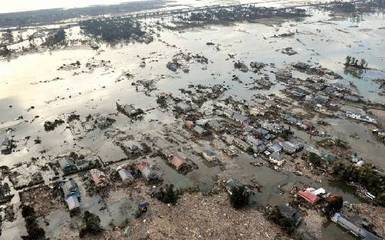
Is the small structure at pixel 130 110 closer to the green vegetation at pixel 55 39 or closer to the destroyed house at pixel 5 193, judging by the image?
the destroyed house at pixel 5 193

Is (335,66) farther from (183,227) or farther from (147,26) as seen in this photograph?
(147,26)

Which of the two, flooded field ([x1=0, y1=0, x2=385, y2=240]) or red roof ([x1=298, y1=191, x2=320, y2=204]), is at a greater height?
flooded field ([x1=0, y1=0, x2=385, y2=240])

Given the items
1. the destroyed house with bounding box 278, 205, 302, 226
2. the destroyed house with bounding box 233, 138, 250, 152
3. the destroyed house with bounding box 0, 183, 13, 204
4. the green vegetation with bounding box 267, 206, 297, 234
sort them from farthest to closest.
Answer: the destroyed house with bounding box 233, 138, 250, 152, the destroyed house with bounding box 0, 183, 13, 204, the destroyed house with bounding box 278, 205, 302, 226, the green vegetation with bounding box 267, 206, 297, 234

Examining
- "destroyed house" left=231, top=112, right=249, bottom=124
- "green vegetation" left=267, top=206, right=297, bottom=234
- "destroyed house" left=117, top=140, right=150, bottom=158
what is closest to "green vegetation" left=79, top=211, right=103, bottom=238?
"destroyed house" left=117, top=140, right=150, bottom=158

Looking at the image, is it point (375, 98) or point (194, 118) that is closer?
point (194, 118)

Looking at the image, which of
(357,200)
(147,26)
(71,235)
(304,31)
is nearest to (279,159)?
(357,200)

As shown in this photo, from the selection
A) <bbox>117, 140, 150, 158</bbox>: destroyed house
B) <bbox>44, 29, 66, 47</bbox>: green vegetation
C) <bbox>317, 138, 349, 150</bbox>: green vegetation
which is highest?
<bbox>44, 29, 66, 47</bbox>: green vegetation

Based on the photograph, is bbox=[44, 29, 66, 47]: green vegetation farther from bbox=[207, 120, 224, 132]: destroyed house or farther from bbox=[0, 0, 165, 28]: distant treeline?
bbox=[207, 120, 224, 132]: destroyed house

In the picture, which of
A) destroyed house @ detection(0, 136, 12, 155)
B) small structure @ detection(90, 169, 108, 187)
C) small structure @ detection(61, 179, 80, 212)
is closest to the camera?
small structure @ detection(61, 179, 80, 212)
